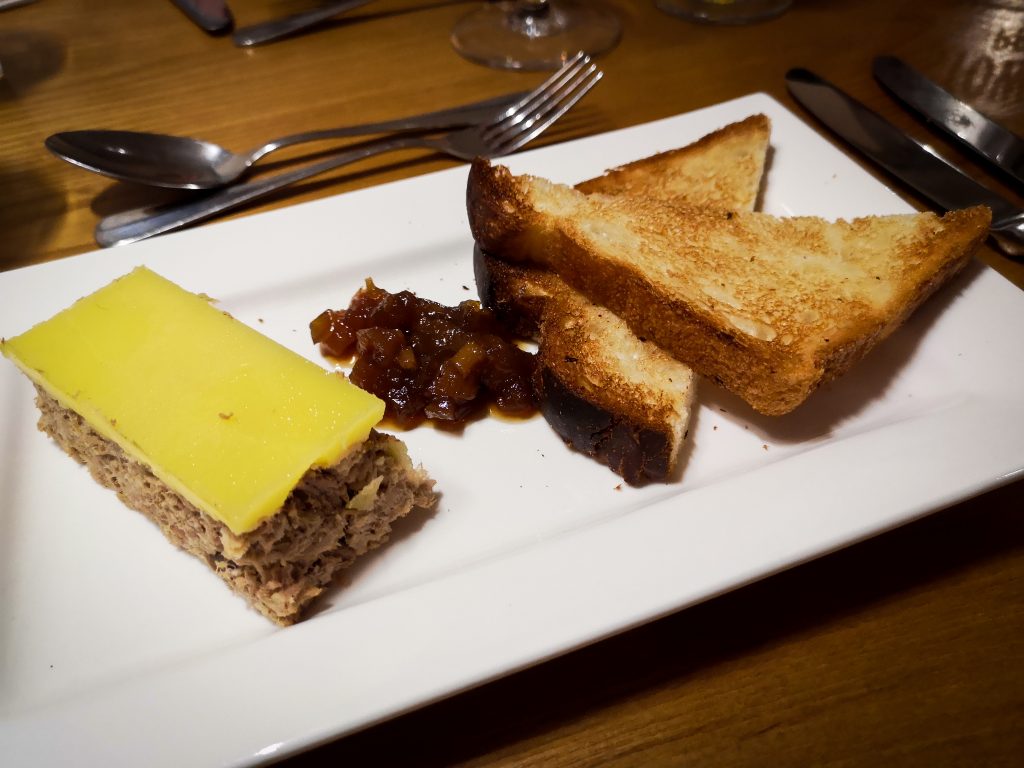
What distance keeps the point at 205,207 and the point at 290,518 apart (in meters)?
1.67

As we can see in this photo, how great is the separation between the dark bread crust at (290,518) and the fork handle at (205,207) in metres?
1.02

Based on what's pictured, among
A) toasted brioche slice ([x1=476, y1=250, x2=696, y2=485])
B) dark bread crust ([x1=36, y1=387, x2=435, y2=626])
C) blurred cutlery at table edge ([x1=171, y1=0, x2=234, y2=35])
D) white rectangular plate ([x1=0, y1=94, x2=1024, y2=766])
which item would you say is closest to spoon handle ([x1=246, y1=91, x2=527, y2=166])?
white rectangular plate ([x1=0, y1=94, x2=1024, y2=766])

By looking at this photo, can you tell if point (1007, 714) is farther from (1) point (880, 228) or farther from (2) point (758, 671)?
(1) point (880, 228)

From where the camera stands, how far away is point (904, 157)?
2.80 meters

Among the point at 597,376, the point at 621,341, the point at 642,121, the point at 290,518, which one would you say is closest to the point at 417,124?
the point at 642,121

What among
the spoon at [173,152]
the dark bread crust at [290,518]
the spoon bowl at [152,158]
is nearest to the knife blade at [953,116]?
the spoon at [173,152]

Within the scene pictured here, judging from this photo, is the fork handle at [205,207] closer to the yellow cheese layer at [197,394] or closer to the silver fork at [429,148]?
the silver fork at [429,148]

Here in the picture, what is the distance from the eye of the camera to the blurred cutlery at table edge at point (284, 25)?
12.4 ft

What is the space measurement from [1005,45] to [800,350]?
3098mm

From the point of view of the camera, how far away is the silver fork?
8.77 feet

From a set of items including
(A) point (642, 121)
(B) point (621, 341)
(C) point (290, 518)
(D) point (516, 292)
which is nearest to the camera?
(C) point (290, 518)

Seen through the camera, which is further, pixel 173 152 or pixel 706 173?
pixel 173 152

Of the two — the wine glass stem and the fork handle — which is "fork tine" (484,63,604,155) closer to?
the fork handle

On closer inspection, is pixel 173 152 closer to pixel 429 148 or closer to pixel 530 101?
pixel 429 148
